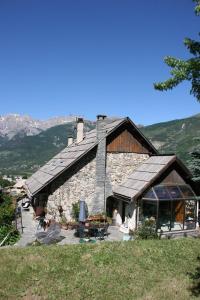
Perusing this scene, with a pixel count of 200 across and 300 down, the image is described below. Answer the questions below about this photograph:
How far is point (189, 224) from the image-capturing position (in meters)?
24.8

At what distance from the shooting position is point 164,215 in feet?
79.2

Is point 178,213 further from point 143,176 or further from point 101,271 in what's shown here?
point 101,271

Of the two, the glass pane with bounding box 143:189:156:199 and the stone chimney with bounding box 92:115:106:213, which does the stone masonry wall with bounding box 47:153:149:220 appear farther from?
the glass pane with bounding box 143:189:156:199

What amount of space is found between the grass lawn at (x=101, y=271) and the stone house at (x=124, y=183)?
5.20 metres

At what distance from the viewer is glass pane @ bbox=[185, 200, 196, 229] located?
24.8m

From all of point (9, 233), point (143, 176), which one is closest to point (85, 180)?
point (143, 176)

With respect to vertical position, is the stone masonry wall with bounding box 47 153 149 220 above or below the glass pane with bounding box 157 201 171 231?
above

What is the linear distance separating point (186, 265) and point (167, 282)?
219 cm

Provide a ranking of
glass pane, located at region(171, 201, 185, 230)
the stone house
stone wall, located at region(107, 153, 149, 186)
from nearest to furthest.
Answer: the stone house → glass pane, located at region(171, 201, 185, 230) → stone wall, located at region(107, 153, 149, 186)

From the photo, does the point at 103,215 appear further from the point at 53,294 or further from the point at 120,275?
the point at 53,294

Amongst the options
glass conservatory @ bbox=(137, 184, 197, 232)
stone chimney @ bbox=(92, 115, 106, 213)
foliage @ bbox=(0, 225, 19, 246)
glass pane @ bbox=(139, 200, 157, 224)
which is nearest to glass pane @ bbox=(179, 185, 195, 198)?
glass conservatory @ bbox=(137, 184, 197, 232)

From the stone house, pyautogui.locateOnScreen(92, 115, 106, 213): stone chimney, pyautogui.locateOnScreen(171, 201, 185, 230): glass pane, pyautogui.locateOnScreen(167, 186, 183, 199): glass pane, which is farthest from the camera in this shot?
pyautogui.locateOnScreen(92, 115, 106, 213): stone chimney

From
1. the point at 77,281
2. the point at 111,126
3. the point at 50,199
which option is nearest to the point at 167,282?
the point at 77,281

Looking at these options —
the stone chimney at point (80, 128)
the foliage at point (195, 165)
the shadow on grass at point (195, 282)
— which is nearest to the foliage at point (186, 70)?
the shadow on grass at point (195, 282)
